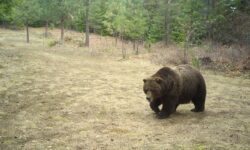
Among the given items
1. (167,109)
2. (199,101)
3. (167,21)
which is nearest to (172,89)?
(167,109)

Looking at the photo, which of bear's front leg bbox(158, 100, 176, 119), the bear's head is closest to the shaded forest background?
bear's front leg bbox(158, 100, 176, 119)

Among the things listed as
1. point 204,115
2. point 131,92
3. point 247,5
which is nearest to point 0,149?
point 204,115

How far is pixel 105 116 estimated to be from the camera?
38.2ft

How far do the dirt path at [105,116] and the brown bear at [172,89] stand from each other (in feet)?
1.22

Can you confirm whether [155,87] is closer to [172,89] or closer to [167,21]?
[172,89]

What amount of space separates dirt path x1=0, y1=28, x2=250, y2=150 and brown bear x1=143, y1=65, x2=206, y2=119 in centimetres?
37

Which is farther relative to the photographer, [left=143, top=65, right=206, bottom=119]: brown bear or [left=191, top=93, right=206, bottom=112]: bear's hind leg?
[left=191, top=93, right=206, bottom=112]: bear's hind leg

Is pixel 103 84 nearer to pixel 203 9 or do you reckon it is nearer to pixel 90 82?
pixel 90 82

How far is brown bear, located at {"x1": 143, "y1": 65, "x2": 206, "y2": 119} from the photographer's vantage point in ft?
35.3

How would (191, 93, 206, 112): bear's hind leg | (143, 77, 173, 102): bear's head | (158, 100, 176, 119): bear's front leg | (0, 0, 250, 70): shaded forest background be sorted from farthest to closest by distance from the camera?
1. (0, 0, 250, 70): shaded forest background
2. (191, 93, 206, 112): bear's hind leg
3. (158, 100, 176, 119): bear's front leg
4. (143, 77, 173, 102): bear's head

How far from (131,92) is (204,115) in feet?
14.9

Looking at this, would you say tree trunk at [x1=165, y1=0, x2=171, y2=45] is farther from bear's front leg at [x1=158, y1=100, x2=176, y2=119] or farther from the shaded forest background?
bear's front leg at [x1=158, y1=100, x2=176, y2=119]

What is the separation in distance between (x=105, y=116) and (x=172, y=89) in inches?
88.4

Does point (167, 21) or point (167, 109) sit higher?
point (167, 21)
